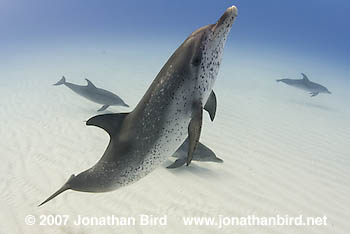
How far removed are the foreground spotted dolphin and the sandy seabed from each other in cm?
157

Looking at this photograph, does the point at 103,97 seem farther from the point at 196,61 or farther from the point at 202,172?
the point at 196,61

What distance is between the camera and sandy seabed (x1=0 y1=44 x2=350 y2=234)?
4.20 metres

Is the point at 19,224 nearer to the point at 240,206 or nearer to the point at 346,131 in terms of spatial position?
the point at 240,206

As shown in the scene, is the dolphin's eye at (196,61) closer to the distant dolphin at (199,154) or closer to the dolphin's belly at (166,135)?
the dolphin's belly at (166,135)

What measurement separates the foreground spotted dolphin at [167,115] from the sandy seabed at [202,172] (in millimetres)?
1570

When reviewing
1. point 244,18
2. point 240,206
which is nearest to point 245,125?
point 240,206

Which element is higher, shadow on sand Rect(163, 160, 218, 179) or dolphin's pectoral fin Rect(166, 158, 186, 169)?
dolphin's pectoral fin Rect(166, 158, 186, 169)

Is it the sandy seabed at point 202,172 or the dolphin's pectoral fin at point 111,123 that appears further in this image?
the sandy seabed at point 202,172

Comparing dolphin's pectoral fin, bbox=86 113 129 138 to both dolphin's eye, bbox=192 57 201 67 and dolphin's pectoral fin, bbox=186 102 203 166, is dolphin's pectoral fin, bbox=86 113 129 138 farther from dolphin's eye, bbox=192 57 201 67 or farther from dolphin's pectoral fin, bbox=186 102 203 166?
dolphin's eye, bbox=192 57 201 67

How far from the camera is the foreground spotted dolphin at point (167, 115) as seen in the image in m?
2.31

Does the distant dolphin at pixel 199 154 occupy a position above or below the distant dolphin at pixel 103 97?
below

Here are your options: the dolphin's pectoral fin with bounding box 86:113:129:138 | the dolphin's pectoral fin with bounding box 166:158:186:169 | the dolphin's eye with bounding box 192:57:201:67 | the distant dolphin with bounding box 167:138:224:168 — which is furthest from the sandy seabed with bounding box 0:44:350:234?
the dolphin's eye with bounding box 192:57:201:67

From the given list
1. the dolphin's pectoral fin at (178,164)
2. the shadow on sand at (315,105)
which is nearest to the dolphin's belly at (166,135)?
the dolphin's pectoral fin at (178,164)

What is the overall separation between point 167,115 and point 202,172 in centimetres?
336
